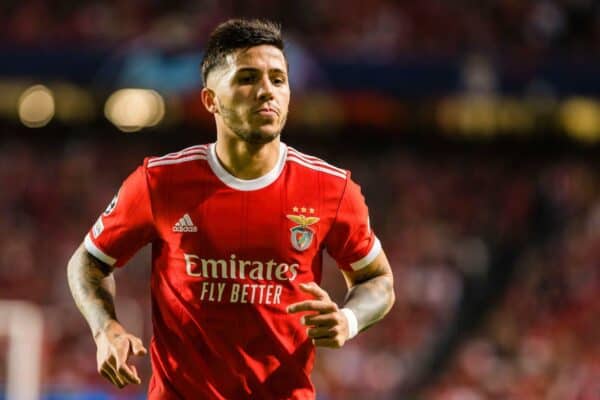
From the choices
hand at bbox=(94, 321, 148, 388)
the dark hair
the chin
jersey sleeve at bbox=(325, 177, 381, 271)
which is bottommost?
hand at bbox=(94, 321, 148, 388)

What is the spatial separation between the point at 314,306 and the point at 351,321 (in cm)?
32

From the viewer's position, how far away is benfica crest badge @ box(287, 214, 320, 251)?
13.4ft

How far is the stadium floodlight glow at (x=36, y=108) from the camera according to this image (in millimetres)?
19984

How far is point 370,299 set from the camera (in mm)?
4137

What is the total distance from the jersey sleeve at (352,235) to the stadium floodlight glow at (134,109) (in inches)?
565

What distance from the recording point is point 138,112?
62.7ft

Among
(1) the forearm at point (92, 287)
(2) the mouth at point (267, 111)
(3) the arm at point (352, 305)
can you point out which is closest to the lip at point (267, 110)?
(2) the mouth at point (267, 111)

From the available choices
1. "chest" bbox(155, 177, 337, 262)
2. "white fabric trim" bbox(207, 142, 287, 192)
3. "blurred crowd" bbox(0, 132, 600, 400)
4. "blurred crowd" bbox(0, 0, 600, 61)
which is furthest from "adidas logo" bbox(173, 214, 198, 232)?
"blurred crowd" bbox(0, 0, 600, 61)

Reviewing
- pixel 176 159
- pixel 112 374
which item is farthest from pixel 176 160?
pixel 112 374

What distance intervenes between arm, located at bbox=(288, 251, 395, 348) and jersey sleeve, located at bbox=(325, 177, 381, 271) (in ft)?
0.14

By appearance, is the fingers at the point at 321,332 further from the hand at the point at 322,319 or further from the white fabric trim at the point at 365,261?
the white fabric trim at the point at 365,261

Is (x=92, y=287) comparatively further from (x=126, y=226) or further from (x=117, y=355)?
(x=117, y=355)

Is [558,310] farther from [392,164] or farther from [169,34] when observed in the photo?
[169,34]

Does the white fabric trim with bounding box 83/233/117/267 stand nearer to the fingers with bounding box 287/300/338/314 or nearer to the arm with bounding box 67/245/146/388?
the arm with bounding box 67/245/146/388
